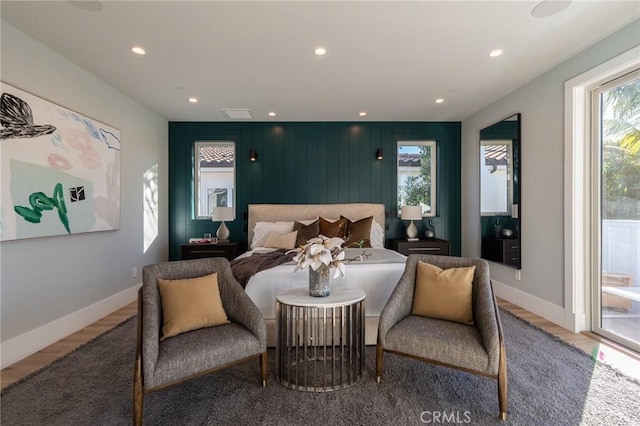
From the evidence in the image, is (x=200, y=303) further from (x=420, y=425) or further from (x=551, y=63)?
(x=551, y=63)

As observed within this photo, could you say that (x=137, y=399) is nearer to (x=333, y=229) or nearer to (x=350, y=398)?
(x=350, y=398)

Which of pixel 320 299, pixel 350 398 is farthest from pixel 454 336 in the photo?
pixel 320 299

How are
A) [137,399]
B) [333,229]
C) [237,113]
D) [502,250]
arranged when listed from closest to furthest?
[137,399] < [502,250] < [333,229] < [237,113]

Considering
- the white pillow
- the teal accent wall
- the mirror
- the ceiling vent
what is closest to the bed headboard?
the teal accent wall

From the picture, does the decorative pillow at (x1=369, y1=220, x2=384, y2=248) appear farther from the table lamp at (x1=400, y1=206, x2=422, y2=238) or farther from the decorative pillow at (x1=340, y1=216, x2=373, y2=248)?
the table lamp at (x1=400, y1=206, x2=422, y2=238)

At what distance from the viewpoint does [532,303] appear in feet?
12.5

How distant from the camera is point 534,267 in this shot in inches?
150

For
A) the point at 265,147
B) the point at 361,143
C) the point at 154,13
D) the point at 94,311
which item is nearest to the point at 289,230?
the point at 265,147

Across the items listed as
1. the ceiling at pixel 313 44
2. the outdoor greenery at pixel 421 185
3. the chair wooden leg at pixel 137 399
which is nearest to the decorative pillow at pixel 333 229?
the outdoor greenery at pixel 421 185

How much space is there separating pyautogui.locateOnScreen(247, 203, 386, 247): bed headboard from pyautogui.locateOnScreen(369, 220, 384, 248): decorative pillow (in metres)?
0.26

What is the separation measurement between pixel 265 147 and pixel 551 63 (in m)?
3.92

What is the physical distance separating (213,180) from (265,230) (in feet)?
4.72

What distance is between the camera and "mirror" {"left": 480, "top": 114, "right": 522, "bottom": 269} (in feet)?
13.5

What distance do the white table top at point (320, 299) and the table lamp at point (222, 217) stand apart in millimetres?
2882
